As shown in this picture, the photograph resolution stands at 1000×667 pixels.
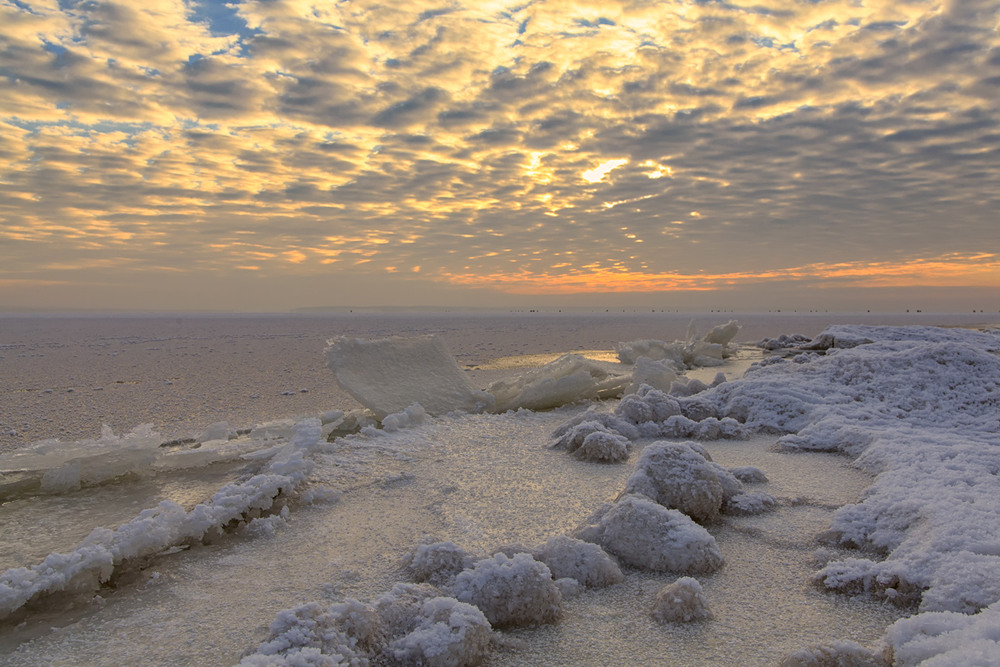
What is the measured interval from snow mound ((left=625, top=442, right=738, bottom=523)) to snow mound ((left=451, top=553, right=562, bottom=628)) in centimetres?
85

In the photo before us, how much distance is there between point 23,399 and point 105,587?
15.9 ft

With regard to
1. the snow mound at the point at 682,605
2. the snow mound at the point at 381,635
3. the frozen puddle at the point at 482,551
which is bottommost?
the frozen puddle at the point at 482,551

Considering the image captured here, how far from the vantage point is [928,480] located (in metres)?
2.52

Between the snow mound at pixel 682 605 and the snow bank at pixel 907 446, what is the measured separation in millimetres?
443

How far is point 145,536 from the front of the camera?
7.14 ft

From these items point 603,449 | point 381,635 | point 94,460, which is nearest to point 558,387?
point 603,449

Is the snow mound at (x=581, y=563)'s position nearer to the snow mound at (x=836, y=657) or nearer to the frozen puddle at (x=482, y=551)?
the frozen puddle at (x=482, y=551)

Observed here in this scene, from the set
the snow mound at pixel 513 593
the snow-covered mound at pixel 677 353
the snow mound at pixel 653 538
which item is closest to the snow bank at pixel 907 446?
the snow mound at pixel 653 538

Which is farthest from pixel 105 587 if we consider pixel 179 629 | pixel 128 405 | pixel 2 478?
pixel 128 405

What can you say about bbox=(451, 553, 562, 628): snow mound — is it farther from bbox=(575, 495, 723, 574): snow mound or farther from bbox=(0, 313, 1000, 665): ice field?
bbox=(575, 495, 723, 574): snow mound

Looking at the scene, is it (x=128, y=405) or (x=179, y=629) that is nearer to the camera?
(x=179, y=629)

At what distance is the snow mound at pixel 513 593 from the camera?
1.66 metres

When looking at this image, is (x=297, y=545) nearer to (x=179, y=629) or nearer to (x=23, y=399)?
(x=179, y=629)

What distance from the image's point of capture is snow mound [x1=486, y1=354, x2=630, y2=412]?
5.40 m
